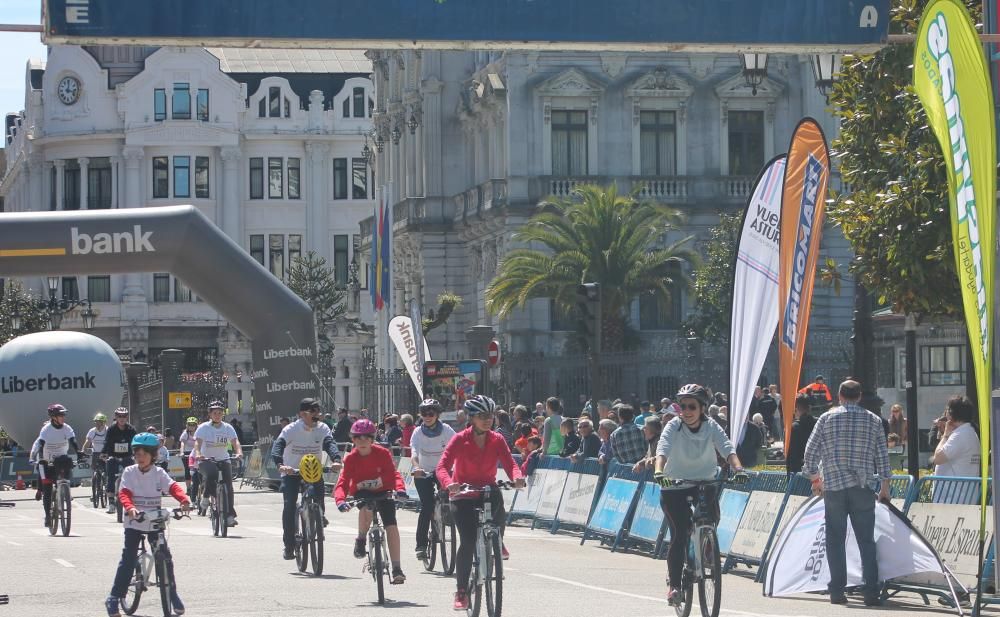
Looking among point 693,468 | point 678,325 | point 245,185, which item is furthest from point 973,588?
point 245,185

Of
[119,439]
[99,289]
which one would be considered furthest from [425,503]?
[99,289]

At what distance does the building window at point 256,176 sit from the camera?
90.8 metres

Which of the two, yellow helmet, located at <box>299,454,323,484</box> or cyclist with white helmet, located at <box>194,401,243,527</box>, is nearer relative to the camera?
yellow helmet, located at <box>299,454,323,484</box>

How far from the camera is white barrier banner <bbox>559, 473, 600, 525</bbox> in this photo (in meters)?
22.6

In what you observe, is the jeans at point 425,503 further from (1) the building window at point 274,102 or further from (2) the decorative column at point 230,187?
(1) the building window at point 274,102

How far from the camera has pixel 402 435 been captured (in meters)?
34.4

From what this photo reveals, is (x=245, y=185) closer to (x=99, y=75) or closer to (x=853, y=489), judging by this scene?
(x=99, y=75)

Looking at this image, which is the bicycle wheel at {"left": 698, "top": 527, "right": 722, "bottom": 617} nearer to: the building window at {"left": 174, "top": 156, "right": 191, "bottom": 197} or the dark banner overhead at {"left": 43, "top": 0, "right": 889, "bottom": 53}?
the dark banner overhead at {"left": 43, "top": 0, "right": 889, "bottom": 53}

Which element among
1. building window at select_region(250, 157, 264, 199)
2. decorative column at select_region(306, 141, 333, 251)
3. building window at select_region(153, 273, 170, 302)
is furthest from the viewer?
decorative column at select_region(306, 141, 333, 251)

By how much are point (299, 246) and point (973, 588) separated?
78.6 metres

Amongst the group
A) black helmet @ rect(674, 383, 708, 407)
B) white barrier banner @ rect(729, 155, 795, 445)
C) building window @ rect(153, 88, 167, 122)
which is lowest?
black helmet @ rect(674, 383, 708, 407)

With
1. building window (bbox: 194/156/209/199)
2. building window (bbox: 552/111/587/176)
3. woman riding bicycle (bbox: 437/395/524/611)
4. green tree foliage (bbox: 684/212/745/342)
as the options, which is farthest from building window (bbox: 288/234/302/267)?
woman riding bicycle (bbox: 437/395/524/611)

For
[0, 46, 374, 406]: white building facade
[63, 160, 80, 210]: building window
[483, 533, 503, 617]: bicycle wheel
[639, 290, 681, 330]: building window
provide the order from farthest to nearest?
1. [63, 160, 80, 210]: building window
2. [0, 46, 374, 406]: white building facade
3. [639, 290, 681, 330]: building window
4. [483, 533, 503, 617]: bicycle wheel

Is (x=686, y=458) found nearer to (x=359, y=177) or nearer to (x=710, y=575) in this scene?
(x=710, y=575)
